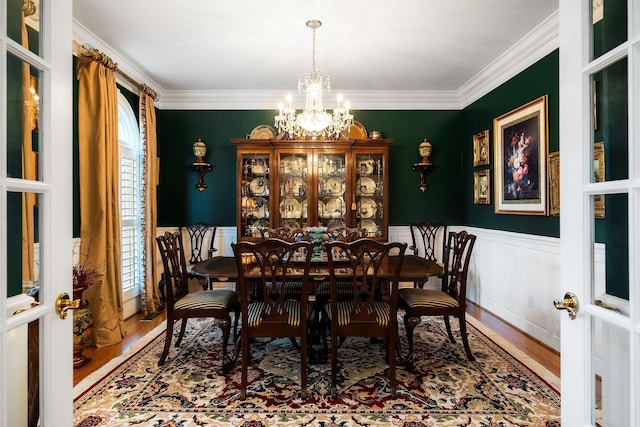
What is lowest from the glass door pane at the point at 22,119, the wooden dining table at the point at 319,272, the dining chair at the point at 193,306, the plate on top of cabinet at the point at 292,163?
the dining chair at the point at 193,306

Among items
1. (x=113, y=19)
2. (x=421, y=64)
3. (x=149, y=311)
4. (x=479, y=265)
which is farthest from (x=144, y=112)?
(x=479, y=265)

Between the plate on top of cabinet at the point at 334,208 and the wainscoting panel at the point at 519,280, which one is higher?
the plate on top of cabinet at the point at 334,208

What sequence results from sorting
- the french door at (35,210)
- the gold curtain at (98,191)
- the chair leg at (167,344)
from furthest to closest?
the gold curtain at (98,191) → the chair leg at (167,344) → the french door at (35,210)

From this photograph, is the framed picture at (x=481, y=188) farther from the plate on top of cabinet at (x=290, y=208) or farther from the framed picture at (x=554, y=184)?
the plate on top of cabinet at (x=290, y=208)

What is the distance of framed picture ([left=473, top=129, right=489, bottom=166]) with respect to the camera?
4328 millimetres

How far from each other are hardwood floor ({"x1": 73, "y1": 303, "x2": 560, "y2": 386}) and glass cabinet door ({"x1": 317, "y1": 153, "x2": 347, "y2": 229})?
6.55ft

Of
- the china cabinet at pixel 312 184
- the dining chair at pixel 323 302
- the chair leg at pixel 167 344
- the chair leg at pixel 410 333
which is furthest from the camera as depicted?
the china cabinet at pixel 312 184

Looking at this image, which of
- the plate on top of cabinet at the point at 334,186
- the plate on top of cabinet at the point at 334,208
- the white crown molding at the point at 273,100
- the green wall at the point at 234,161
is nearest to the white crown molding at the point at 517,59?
the white crown molding at the point at 273,100

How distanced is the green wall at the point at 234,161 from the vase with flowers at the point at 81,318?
81.3 inches

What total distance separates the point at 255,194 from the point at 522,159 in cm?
312

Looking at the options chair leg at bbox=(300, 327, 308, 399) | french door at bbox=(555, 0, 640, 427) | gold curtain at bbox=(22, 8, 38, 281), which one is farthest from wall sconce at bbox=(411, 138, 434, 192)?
gold curtain at bbox=(22, 8, 38, 281)

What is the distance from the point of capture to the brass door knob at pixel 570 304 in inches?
40.9

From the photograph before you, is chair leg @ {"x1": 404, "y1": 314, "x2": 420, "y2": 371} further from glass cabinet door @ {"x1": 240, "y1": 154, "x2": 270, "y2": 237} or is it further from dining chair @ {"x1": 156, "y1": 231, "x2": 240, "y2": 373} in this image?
glass cabinet door @ {"x1": 240, "y1": 154, "x2": 270, "y2": 237}

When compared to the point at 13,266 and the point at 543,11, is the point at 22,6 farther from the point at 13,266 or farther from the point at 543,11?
the point at 543,11
